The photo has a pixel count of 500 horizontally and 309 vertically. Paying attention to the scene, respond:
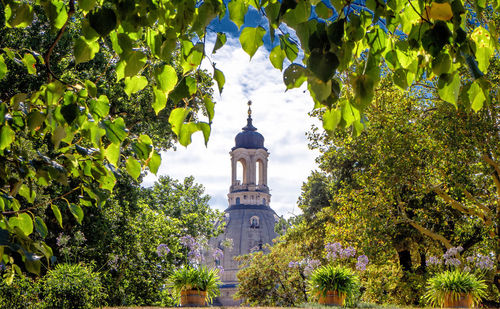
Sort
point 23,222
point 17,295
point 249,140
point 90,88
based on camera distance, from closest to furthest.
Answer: point 90,88 → point 23,222 → point 17,295 → point 249,140

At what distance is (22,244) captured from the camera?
2.49 metres

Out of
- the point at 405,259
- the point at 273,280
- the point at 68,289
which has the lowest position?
the point at 68,289

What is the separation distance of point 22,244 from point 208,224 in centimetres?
2797

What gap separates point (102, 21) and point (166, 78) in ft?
0.85

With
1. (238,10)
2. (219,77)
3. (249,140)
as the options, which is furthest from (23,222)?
(249,140)

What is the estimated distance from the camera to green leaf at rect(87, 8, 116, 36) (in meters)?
1.63

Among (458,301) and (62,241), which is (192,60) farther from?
(62,241)

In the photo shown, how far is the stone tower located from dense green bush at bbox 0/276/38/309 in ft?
228

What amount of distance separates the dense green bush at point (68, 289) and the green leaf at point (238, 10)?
26.9 ft

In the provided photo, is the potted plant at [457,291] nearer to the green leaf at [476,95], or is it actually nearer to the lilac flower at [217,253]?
the lilac flower at [217,253]

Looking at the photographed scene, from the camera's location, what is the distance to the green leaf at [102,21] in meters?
1.63

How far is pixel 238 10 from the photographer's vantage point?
167cm

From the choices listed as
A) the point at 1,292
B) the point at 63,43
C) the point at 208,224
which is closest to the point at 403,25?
the point at 1,292

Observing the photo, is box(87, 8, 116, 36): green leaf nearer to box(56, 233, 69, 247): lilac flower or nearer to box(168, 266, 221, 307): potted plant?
box(168, 266, 221, 307): potted plant
